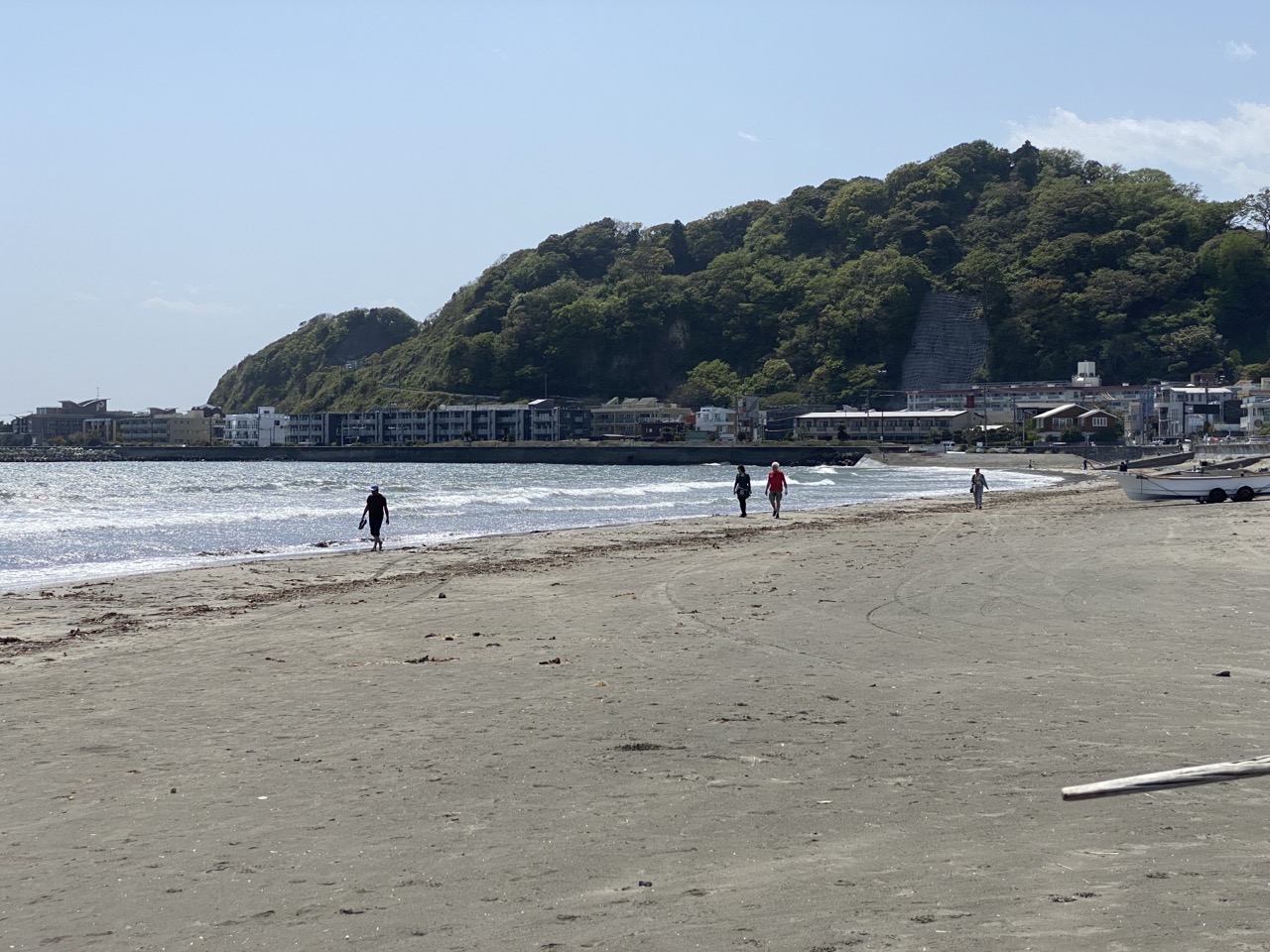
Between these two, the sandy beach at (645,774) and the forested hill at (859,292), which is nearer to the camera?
the sandy beach at (645,774)

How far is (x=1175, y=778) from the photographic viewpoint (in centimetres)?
479

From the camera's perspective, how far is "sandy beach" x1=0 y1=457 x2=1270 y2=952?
13.0ft

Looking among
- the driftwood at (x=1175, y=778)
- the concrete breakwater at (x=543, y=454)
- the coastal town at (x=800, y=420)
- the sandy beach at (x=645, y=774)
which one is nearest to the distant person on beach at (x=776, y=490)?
the sandy beach at (x=645, y=774)

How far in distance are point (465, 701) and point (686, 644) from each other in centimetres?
252

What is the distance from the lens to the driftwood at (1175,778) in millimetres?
4672

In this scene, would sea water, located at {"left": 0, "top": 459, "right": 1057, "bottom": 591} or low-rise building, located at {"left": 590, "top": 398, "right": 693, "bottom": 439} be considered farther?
low-rise building, located at {"left": 590, "top": 398, "right": 693, "bottom": 439}

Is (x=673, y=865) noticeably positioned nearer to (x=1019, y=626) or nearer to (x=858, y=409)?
(x=1019, y=626)

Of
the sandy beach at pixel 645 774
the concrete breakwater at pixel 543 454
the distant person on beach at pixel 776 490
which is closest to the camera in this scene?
the sandy beach at pixel 645 774

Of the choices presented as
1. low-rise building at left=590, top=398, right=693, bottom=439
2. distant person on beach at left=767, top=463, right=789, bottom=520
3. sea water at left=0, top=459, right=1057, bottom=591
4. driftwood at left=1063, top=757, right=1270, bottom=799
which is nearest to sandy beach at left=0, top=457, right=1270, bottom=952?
driftwood at left=1063, top=757, right=1270, bottom=799

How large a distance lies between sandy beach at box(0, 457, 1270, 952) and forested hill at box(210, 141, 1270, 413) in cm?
12442

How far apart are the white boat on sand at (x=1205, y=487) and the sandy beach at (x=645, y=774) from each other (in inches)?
722

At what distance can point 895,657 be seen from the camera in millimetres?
8664

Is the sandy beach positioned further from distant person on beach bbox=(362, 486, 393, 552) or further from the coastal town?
the coastal town

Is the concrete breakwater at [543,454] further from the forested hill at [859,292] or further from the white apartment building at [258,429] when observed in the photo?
the forested hill at [859,292]
